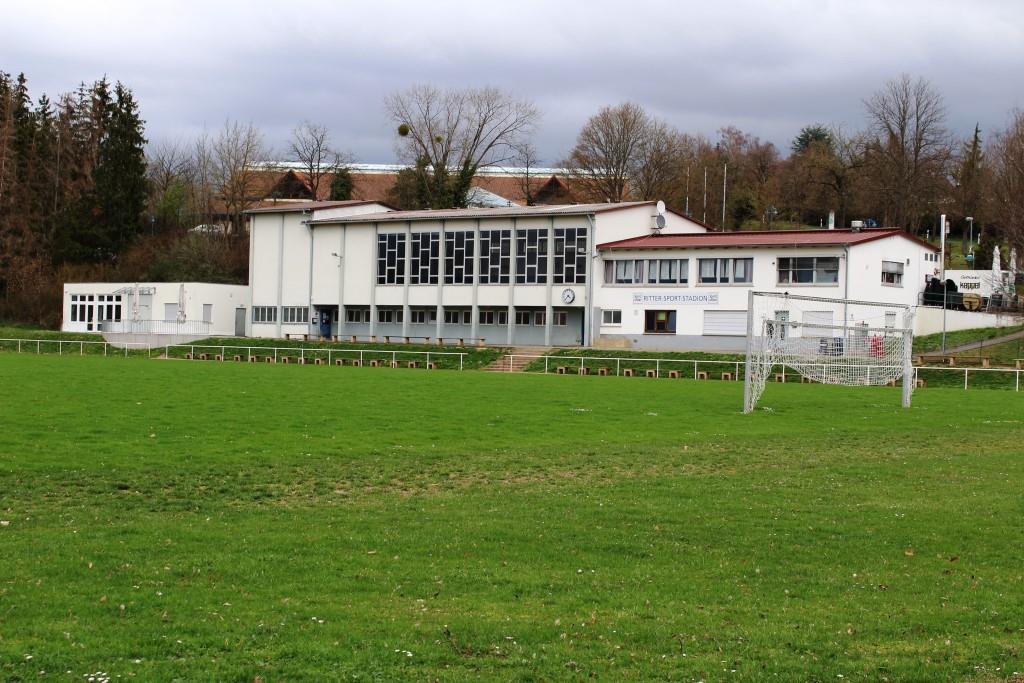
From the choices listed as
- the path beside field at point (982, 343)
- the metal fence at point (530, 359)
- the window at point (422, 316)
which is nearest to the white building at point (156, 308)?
the metal fence at point (530, 359)

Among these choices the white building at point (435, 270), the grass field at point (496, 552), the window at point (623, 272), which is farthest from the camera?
the white building at point (435, 270)

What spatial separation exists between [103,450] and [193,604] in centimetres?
1132

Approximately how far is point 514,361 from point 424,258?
19715 mm

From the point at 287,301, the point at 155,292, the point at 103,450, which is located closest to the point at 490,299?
the point at 287,301

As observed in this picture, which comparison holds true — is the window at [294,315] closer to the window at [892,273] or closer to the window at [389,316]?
the window at [389,316]

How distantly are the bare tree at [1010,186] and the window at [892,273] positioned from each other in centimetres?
931

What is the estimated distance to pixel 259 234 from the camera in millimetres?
92062

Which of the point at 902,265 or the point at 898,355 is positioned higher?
the point at 902,265

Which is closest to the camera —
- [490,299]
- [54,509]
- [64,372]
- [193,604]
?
[193,604]

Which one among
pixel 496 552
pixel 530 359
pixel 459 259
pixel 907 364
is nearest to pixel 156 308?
pixel 459 259

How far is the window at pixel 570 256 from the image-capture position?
78688 mm

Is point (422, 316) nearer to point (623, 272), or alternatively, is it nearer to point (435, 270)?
point (435, 270)

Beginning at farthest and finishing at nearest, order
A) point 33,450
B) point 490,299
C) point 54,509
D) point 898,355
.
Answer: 1. point 490,299
2. point 898,355
3. point 33,450
4. point 54,509

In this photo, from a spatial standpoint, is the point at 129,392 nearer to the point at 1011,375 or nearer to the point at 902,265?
the point at 1011,375
